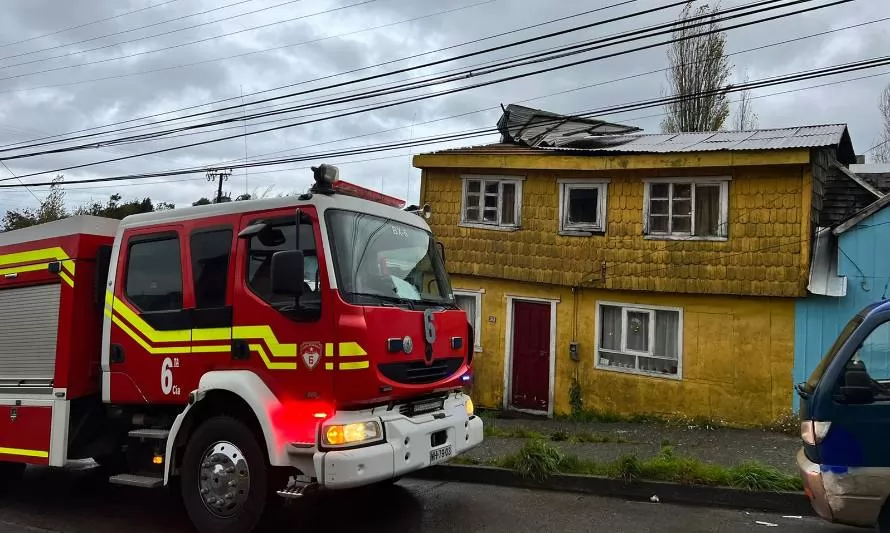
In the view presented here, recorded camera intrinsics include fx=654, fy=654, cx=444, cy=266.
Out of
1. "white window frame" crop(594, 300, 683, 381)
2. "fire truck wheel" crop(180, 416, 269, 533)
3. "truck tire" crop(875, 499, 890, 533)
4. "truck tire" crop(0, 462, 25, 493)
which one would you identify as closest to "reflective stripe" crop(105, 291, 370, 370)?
"fire truck wheel" crop(180, 416, 269, 533)

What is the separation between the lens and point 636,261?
12.2 meters

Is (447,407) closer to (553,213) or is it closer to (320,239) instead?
(320,239)

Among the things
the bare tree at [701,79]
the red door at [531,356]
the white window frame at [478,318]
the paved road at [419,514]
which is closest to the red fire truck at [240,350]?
the paved road at [419,514]

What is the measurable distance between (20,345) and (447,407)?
4.34 m

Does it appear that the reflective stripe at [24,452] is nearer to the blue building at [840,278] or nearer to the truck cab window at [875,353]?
the truck cab window at [875,353]

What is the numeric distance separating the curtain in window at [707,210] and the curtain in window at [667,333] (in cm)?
160

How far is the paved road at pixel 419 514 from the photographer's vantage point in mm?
5539

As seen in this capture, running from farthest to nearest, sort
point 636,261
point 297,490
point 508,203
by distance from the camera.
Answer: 1. point 508,203
2. point 636,261
3. point 297,490

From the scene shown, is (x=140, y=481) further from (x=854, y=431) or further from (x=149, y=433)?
(x=854, y=431)

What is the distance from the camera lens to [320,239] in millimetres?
4949

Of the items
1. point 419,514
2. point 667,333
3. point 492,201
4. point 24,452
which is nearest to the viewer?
point 419,514

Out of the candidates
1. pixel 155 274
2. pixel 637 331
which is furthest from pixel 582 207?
pixel 155 274

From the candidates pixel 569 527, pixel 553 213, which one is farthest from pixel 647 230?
pixel 569 527

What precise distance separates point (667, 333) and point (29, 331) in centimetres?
995
